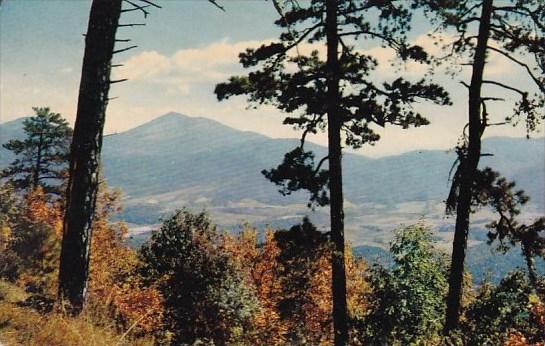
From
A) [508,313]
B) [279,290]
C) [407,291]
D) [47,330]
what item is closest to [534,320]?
[508,313]

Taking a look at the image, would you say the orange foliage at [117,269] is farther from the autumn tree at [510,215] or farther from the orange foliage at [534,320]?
the autumn tree at [510,215]

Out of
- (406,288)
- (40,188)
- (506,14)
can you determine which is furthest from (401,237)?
(40,188)

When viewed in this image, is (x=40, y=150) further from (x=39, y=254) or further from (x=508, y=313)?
(x=508, y=313)

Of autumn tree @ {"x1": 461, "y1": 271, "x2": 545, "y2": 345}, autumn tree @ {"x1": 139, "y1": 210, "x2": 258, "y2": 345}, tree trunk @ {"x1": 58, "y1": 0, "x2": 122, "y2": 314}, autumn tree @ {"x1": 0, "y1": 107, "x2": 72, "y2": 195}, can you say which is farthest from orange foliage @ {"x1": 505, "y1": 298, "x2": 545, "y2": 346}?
autumn tree @ {"x1": 0, "y1": 107, "x2": 72, "y2": 195}

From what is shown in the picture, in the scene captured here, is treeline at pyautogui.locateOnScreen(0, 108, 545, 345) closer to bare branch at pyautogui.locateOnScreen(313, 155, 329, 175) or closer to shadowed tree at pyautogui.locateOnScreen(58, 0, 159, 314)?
shadowed tree at pyautogui.locateOnScreen(58, 0, 159, 314)

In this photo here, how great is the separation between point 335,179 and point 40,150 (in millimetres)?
36644

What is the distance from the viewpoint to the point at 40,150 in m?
42.9

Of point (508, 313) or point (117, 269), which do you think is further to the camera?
point (117, 269)

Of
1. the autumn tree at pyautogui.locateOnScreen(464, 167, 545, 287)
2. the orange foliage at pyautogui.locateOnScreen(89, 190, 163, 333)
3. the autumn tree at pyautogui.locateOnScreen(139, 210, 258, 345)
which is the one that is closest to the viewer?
the autumn tree at pyautogui.locateOnScreen(464, 167, 545, 287)

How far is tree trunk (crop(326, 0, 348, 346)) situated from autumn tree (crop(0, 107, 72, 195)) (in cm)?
3307

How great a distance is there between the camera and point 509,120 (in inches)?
464

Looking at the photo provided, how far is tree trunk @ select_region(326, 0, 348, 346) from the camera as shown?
12.8m

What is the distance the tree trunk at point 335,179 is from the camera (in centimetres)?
1281

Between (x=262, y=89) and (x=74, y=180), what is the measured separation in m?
7.49
